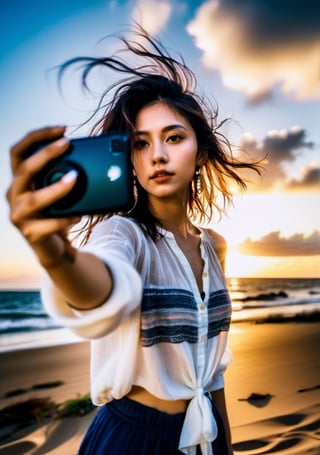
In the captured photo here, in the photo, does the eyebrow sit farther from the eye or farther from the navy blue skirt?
the navy blue skirt

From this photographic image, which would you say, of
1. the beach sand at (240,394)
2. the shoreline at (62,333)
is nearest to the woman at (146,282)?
the beach sand at (240,394)

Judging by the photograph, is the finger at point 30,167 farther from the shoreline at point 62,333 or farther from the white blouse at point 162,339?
the shoreline at point 62,333

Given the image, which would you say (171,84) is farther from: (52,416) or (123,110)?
(52,416)

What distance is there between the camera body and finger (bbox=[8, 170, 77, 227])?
17 millimetres

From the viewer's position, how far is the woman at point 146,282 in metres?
0.66

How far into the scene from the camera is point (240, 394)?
3959 millimetres

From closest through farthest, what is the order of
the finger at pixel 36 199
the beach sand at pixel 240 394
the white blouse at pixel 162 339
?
1. the finger at pixel 36 199
2. the white blouse at pixel 162 339
3. the beach sand at pixel 240 394

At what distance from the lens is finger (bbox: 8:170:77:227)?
1.97ft

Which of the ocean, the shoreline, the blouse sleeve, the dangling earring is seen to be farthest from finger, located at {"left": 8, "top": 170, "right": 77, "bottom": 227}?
the shoreline

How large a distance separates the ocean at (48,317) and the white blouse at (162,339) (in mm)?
3450

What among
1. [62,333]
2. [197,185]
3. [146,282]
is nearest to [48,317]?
[62,333]

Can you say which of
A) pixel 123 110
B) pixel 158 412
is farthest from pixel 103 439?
pixel 123 110

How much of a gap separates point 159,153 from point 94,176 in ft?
1.52

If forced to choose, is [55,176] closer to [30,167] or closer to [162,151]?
[30,167]
